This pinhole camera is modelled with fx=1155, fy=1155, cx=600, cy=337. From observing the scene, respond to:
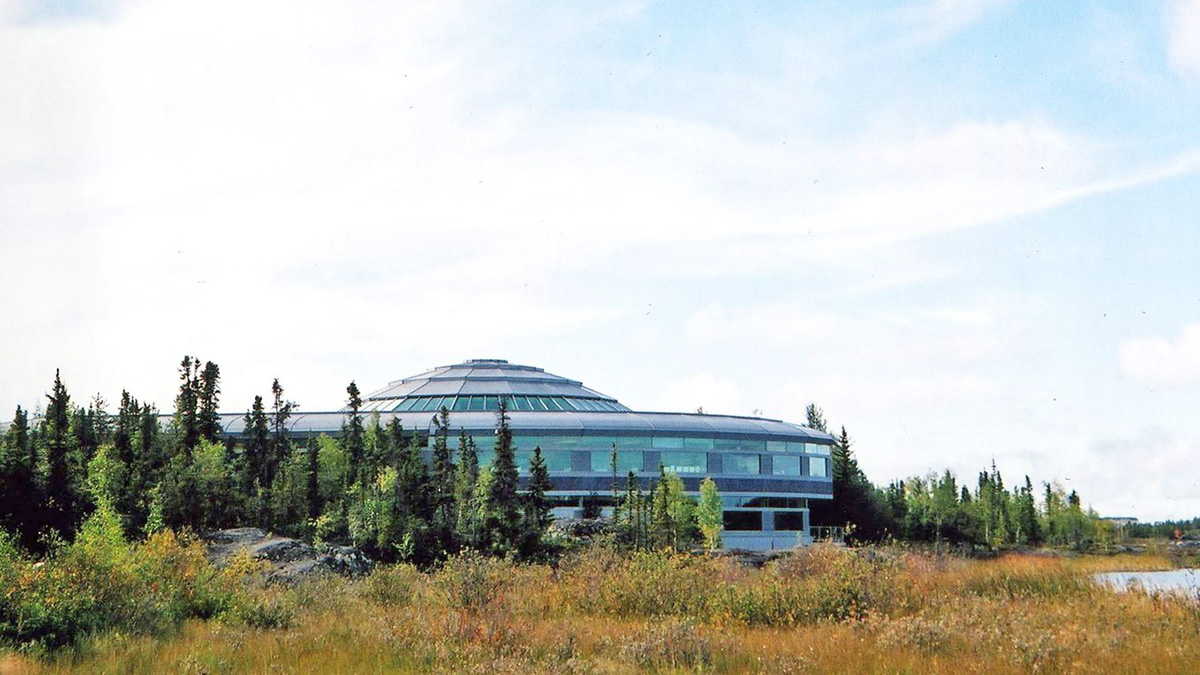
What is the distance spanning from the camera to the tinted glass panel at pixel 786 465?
336 feet

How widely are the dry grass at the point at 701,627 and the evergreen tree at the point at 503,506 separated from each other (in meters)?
24.4

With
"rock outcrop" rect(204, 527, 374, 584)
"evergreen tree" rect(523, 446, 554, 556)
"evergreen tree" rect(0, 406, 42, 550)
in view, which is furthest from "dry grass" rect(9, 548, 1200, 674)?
"evergreen tree" rect(0, 406, 42, 550)

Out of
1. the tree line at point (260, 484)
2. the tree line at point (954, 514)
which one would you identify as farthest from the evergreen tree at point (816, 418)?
the tree line at point (260, 484)

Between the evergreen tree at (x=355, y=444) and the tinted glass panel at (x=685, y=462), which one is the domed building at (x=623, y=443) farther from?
the evergreen tree at (x=355, y=444)

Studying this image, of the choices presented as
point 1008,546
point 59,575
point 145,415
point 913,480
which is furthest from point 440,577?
point 913,480

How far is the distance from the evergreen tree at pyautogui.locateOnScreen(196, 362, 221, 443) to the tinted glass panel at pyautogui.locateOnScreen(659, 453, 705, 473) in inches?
1423

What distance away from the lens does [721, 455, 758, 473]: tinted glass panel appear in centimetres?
9944

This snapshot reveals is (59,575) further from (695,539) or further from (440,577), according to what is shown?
(695,539)

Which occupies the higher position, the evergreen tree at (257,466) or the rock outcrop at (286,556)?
the evergreen tree at (257,466)

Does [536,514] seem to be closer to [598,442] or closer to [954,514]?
[598,442]

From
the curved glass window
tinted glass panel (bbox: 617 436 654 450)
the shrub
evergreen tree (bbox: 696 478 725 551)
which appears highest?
the curved glass window

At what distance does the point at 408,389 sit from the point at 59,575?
290 feet

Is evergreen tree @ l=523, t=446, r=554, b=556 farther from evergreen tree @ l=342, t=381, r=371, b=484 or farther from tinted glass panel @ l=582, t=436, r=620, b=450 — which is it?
tinted glass panel @ l=582, t=436, r=620, b=450

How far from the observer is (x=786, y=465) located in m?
103
